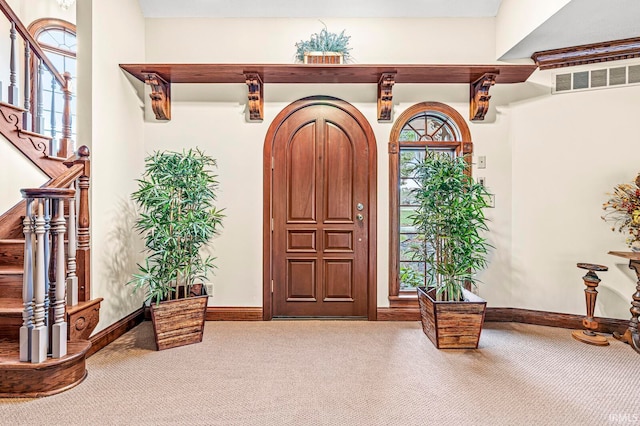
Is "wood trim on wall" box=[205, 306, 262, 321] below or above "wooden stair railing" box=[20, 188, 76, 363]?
below

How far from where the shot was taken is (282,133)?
329 cm

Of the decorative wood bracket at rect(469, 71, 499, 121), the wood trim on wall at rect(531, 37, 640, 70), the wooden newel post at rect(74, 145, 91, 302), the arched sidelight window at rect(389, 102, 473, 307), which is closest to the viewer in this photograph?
the wooden newel post at rect(74, 145, 91, 302)

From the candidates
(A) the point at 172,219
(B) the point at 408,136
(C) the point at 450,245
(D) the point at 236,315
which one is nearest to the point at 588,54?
(B) the point at 408,136

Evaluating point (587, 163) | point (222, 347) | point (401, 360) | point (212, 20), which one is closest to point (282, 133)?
point (212, 20)

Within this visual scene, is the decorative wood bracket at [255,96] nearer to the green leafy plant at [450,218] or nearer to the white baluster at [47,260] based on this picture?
the green leafy plant at [450,218]

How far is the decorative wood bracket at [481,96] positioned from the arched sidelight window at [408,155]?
0.14 meters

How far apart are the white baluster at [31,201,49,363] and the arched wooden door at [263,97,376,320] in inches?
67.8

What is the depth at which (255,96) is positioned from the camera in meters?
3.16

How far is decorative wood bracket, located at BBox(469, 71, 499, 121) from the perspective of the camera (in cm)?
298

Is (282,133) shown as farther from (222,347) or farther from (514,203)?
(514,203)

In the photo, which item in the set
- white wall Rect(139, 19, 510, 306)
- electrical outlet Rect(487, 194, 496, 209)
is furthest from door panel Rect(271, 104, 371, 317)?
electrical outlet Rect(487, 194, 496, 209)

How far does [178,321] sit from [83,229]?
983 millimetres

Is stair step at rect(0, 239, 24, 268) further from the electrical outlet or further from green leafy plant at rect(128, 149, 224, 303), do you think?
the electrical outlet

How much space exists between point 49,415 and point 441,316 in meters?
2.57
